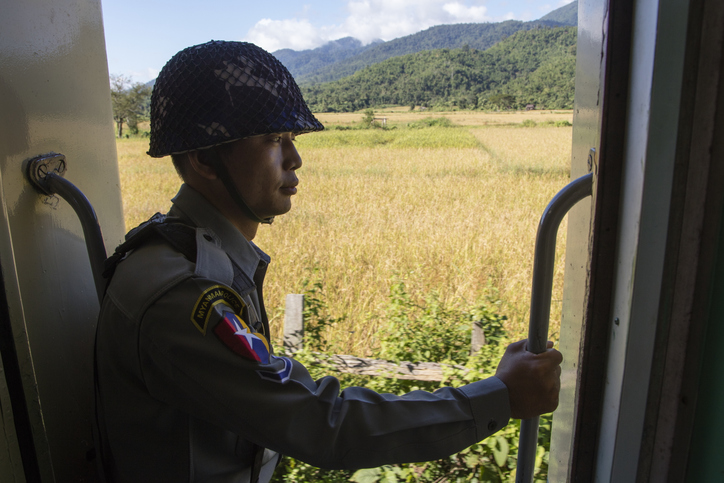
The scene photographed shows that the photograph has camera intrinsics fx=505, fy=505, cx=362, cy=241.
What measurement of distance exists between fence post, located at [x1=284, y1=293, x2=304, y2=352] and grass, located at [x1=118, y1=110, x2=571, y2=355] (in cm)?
52

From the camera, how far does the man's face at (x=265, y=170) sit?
4.28 feet

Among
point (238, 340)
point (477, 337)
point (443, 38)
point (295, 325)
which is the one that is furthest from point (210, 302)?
point (443, 38)

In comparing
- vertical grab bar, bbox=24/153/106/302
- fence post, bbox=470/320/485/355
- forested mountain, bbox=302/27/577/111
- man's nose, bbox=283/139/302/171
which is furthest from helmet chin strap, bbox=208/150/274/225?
forested mountain, bbox=302/27/577/111

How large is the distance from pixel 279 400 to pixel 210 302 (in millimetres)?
228

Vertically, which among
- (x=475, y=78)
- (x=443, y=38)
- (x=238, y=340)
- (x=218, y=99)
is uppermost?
(x=443, y=38)

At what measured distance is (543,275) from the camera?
2.95ft

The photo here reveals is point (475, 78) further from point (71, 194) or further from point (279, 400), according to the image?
point (279, 400)

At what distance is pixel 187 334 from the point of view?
95 cm

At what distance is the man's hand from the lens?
97 cm

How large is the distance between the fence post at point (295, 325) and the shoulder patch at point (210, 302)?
99.1 inches

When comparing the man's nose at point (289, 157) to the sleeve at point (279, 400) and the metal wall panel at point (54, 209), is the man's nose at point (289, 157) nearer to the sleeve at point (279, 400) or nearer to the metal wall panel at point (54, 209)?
the sleeve at point (279, 400)

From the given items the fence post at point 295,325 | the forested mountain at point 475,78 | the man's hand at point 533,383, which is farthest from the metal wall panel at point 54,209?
the forested mountain at point 475,78

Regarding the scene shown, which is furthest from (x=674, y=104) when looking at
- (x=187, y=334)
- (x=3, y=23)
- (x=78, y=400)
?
(x=78, y=400)

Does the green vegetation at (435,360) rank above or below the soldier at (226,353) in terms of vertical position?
below
